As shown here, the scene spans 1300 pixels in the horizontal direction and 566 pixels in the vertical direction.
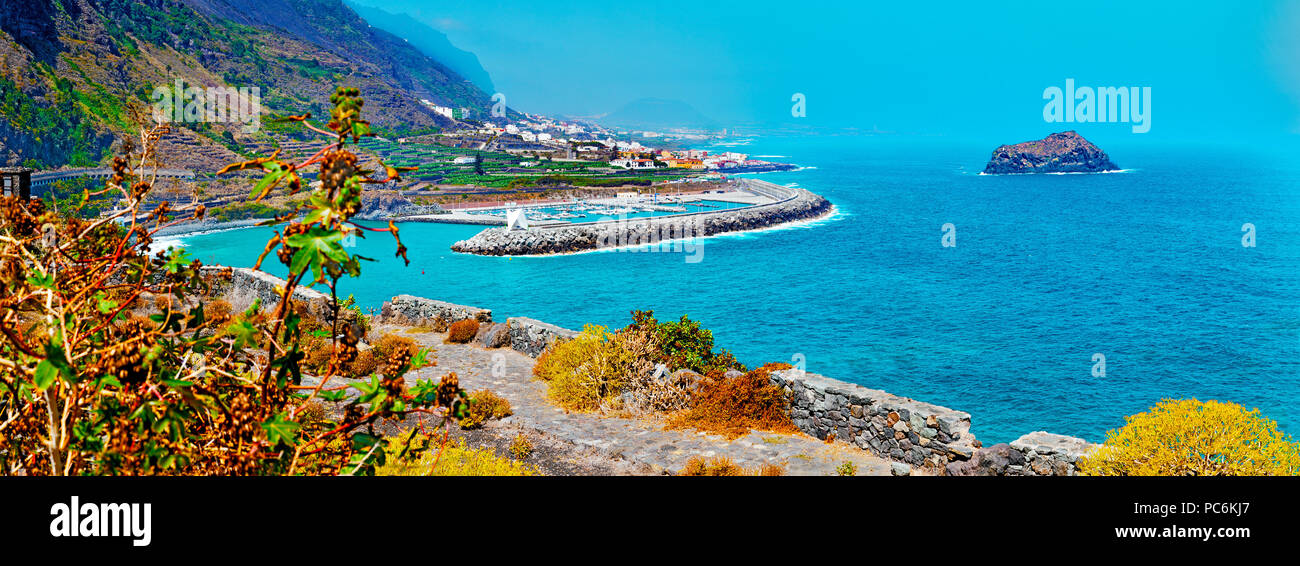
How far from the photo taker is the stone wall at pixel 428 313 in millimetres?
21844

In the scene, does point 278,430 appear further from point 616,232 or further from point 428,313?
point 616,232

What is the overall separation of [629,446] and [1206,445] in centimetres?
743

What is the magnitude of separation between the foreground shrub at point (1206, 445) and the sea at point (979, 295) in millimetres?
15160

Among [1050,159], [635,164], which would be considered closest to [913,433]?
[635,164]

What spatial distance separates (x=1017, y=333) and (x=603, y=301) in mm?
23776

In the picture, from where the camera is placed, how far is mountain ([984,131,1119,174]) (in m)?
177

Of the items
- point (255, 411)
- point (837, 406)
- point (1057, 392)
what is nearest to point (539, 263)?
point (1057, 392)

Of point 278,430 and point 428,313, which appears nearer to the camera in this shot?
point 278,430

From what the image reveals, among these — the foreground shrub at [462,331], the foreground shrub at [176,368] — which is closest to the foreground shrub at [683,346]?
the foreground shrub at [462,331]

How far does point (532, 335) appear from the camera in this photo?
1897cm

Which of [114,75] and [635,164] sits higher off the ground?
[114,75]

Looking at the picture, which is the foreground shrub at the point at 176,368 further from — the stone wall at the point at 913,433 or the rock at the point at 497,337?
the rock at the point at 497,337

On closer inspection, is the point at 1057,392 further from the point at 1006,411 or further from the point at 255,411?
the point at 255,411

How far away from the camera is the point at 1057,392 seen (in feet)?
95.5
